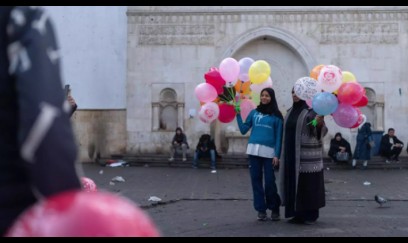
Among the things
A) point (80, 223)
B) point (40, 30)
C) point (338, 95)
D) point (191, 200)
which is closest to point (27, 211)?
point (80, 223)

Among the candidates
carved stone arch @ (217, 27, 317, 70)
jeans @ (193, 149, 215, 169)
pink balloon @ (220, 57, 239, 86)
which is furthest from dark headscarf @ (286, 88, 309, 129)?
carved stone arch @ (217, 27, 317, 70)

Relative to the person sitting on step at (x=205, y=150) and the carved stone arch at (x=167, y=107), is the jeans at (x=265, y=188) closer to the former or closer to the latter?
the person sitting on step at (x=205, y=150)

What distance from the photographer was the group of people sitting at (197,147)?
1928cm

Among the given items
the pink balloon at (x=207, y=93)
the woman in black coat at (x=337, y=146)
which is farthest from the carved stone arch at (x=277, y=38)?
the pink balloon at (x=207, y=93)

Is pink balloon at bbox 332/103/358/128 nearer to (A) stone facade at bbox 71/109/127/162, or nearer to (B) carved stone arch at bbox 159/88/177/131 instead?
(B) carved stone arch at bbox 159/88/177/131

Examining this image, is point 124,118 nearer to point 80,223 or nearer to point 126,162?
point 126,162

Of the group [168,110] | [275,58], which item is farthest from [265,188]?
[275,58]

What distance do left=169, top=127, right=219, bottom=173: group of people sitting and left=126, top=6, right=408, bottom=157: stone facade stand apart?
142 centimetres

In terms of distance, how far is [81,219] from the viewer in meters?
1.64

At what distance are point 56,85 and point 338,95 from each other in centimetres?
686

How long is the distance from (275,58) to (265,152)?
565 inches

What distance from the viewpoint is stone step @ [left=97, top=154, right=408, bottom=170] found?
1919 centimetres
